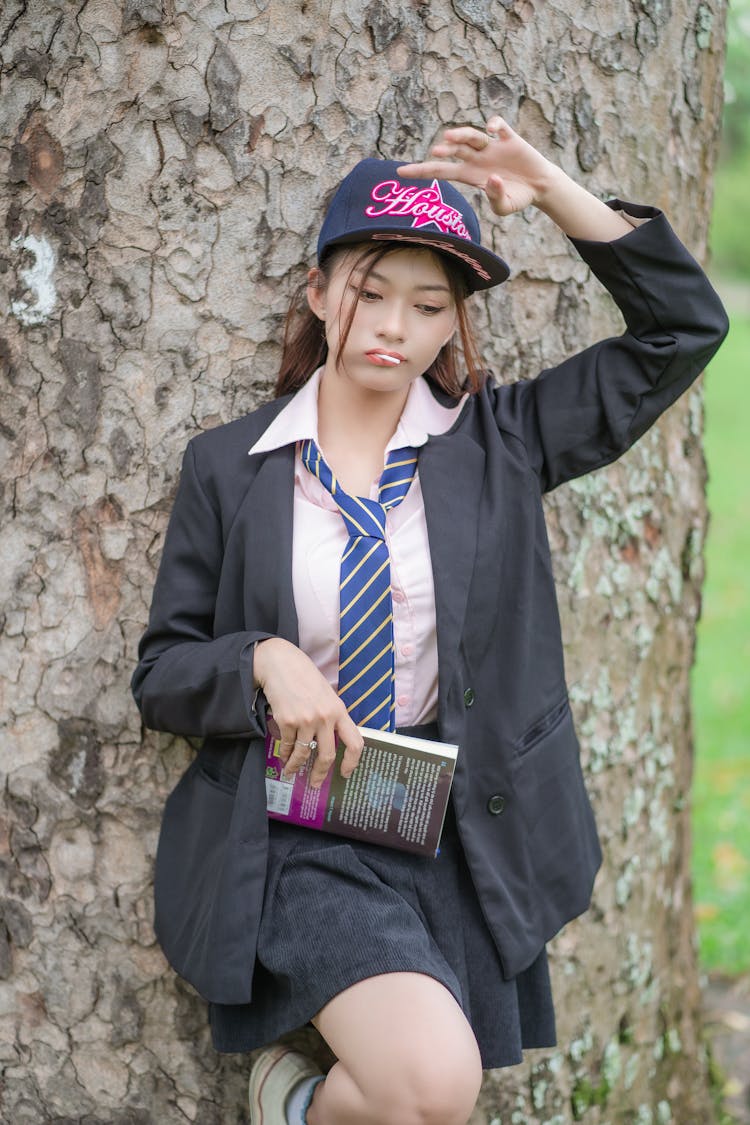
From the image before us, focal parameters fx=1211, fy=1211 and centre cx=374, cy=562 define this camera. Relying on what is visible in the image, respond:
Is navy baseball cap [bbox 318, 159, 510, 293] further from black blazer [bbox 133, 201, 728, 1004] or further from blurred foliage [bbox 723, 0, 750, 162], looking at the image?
blurred foliage [bbox 723, 0, 750, 162]

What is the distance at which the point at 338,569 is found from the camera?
212 centimetres

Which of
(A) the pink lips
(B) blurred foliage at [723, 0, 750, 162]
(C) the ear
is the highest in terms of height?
(B) blurred foliage at [723, 0, 750, 162]

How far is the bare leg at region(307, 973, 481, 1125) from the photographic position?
187cm

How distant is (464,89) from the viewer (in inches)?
94.9

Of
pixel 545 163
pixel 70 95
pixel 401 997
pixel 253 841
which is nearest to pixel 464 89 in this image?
pixel 545 163

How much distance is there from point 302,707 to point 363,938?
387 mm

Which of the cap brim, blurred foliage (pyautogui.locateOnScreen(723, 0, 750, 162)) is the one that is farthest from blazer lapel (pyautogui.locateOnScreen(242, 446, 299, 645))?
blurred foliage (pyautogui.locateOnScreen(723, 0, 750, 162))

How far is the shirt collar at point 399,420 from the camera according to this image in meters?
2.20

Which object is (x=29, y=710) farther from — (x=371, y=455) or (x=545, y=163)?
(x=545, y=163)

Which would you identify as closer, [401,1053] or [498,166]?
[401,1053]

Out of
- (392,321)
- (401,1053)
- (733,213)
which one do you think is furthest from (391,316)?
(733,213)

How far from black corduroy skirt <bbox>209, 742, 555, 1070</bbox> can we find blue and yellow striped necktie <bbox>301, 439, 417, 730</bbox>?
0.84 feet

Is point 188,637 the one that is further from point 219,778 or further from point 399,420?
point 399,420

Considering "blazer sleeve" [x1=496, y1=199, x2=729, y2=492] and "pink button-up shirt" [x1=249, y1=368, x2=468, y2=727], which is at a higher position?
"blazer sleeve" [x1=496, y1=199, x2=729, y2=492]
